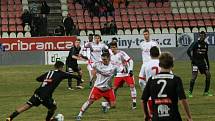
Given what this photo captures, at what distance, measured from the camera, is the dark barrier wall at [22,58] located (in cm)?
3841

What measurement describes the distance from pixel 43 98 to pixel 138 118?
121 inches

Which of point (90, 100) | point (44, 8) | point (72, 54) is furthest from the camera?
point (44, 8)

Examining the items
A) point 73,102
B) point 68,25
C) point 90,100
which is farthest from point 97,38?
point 68,25

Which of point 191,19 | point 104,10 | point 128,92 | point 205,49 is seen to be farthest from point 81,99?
point 191,19

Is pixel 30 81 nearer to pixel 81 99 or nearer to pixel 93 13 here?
pixel 81 99

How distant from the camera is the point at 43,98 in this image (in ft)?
49.1

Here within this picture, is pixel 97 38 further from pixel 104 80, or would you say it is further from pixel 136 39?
pixel 136 39

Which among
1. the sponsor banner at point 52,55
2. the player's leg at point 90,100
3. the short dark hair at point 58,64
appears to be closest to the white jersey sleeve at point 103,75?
the player's leg at point 90,100

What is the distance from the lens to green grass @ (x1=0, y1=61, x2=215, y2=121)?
17.3m

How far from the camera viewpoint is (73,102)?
2098cm

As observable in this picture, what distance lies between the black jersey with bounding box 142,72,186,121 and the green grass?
6786 mm

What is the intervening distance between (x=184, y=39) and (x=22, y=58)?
11.1 metres

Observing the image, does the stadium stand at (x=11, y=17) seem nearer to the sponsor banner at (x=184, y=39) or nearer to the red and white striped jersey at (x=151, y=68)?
the sponsor banner at (x=184, y=39)

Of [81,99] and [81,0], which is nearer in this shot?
[81,99]
